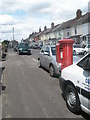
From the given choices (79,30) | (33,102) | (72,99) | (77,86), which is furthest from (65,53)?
(79,30)

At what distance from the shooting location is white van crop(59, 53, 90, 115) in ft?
14.0

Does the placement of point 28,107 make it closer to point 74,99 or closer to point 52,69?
point 74,99

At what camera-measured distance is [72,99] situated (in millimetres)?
4965

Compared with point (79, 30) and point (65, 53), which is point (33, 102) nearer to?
point (65, 53)

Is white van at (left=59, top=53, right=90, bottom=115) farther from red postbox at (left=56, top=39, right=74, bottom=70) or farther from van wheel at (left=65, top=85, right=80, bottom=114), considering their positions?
red postbox at (left=56, top=39, right=74, bottom=70)

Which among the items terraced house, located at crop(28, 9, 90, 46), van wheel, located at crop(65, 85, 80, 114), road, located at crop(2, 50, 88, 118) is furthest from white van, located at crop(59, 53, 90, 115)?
terraced house, located at crop(28, 9, 90, 46)

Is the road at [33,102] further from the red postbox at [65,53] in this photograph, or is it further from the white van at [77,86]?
the red postbox at [65,53]

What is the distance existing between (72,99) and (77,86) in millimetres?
508

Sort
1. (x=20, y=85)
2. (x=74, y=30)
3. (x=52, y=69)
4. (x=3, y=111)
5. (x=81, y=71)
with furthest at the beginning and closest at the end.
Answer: (x=74, y=30), (x=52, y=69), (x=20, y=85), (x=3, y=111), (x=81, y=71)

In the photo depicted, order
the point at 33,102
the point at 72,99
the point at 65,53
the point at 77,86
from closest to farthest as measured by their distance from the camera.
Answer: the point at 77,86
the point at 72,99
the point at 33,102
the point at 65,53

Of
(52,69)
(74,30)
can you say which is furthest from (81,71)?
(74,30)

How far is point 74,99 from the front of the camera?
4871mm

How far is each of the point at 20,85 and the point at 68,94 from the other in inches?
122

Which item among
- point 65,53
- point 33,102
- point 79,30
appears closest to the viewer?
point 33,102
